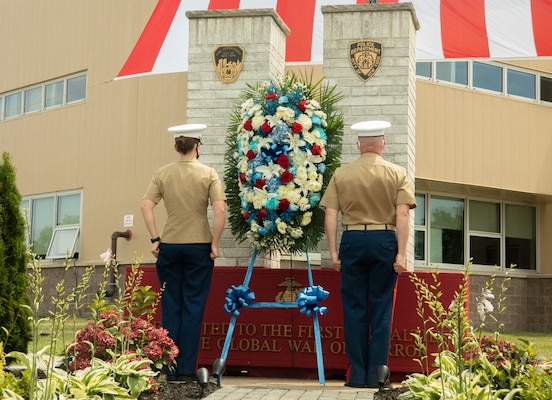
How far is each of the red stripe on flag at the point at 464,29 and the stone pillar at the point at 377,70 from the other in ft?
12.9

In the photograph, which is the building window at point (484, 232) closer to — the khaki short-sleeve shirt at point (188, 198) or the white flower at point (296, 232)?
the white flower at point (296, 232)

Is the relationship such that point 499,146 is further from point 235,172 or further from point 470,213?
point 235,172

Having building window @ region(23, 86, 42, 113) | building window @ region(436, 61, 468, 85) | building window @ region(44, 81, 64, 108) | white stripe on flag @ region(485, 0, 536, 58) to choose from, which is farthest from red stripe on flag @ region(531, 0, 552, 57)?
building window @ region(23, 86, 42, 113)

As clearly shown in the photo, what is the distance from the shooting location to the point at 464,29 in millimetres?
13852

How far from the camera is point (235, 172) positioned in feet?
29.5

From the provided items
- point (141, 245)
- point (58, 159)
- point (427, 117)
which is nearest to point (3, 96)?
point (58, 159)

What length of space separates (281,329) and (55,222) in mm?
11160

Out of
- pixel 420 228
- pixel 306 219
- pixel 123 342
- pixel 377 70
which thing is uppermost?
pixel 377 70

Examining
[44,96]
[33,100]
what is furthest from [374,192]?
[33,100]

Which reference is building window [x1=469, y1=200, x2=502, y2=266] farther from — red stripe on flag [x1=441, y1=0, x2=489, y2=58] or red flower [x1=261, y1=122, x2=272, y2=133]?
red flower [x1=261, y1=122, x2=272, y2=133]

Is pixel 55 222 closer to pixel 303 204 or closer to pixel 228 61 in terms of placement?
pixel 228 61

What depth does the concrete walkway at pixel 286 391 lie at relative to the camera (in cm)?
696

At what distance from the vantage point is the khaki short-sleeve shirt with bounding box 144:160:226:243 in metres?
8.02

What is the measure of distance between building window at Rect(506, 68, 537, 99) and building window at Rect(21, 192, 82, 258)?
8.27 m
